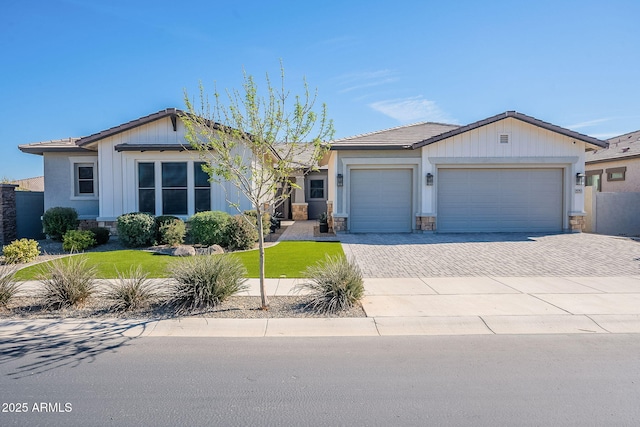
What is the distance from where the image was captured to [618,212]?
682 inches

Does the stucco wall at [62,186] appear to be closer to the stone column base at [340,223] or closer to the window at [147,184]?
the window at [147,184]

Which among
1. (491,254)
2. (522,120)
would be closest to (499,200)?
(522,120)

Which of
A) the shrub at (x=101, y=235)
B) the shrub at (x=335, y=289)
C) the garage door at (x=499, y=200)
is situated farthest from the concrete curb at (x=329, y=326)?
the garage door at (x=499, y=200)

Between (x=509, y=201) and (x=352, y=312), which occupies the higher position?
(x=509, y=201)

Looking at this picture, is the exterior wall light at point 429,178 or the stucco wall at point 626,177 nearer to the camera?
the exterior wall light at point 429,178

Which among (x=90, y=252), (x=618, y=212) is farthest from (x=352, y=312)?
(x=618, y=212)

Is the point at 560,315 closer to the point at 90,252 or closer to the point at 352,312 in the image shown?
the point at 352,312

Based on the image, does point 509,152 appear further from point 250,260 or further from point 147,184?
point 147,184

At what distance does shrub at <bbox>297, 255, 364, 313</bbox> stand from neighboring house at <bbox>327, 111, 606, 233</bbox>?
930 cm

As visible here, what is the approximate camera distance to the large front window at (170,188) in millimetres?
14961

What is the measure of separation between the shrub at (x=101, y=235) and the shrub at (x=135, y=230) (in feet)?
2.82

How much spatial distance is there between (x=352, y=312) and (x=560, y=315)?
3.17 meters

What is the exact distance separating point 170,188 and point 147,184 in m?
0.90

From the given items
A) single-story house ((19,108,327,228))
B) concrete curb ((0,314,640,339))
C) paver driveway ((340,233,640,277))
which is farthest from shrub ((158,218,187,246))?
concrete curb ((0,314,640,339))
